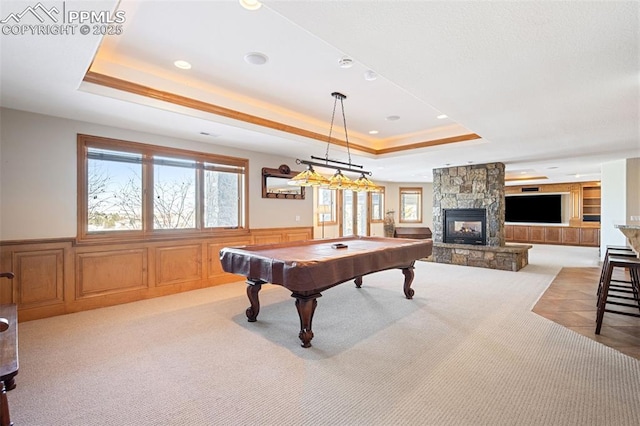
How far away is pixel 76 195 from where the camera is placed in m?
3.77

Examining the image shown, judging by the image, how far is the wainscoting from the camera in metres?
3.41

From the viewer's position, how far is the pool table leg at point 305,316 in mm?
2752

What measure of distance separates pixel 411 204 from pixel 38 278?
405 inches

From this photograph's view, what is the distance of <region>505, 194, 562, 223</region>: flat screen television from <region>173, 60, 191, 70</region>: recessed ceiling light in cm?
1243

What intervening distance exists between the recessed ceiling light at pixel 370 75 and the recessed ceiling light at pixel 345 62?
0.25 metres

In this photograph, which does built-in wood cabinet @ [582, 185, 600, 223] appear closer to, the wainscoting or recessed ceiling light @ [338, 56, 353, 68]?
recessed ceiling light @ [338, 56, 353, 68]

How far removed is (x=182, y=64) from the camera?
120 inches

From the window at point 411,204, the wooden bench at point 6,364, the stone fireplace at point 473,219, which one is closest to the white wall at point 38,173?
the wooden bench at point 6,364

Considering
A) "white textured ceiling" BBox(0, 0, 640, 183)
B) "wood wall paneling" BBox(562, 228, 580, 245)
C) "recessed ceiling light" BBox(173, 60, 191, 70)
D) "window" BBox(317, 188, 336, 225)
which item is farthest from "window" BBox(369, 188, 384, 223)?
"recessed ceiling light" BBox(173, 60, 191, 70)

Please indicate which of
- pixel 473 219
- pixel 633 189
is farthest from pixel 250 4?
pixel 633 189

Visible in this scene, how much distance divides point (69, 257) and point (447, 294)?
16.6 feet

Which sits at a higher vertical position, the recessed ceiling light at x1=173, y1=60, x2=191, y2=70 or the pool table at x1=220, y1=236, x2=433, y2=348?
the recessed ceiling light at x1=173, y1=60, x2=191, y2=70

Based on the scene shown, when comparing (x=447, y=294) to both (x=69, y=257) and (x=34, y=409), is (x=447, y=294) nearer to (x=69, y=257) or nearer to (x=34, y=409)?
(x=34, y=409)

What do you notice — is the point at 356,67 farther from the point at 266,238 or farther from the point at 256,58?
the point at 266,238
